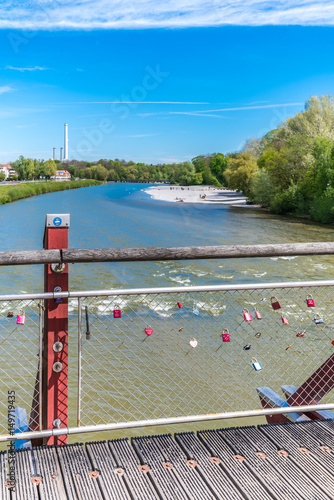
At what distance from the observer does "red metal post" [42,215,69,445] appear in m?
3.00

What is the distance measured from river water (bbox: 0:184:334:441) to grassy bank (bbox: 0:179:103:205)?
17382 mm

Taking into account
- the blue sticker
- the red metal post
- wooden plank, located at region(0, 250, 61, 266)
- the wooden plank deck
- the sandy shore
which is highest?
the blue sticker

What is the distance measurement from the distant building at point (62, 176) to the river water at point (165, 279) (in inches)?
2683

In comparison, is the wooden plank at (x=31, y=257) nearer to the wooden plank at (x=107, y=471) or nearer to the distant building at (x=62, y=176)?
the wooden plank at (x=107, y=471)

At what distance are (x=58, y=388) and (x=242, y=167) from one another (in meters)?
74.2

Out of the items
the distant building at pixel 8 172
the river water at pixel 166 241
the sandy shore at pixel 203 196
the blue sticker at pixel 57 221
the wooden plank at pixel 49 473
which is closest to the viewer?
the wooden plank at pixel 49 473

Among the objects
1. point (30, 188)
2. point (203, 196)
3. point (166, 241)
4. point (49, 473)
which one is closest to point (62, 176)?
point (30, 188)

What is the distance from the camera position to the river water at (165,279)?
364 inches

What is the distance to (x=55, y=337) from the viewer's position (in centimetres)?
306

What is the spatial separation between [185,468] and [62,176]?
124315 mm

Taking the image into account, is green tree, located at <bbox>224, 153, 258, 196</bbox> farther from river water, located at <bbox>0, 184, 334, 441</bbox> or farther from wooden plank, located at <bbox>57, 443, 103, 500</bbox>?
wooden plank, located at <bbox>57, 443, 103, 500</bbox>

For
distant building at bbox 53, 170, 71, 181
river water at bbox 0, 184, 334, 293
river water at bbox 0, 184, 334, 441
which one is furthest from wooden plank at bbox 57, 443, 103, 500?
distant building at bbox 53, 170, 71, 181

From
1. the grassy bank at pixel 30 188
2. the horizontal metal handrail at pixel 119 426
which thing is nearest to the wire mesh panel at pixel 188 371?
the horizontal metal handrail at pixel 119 426

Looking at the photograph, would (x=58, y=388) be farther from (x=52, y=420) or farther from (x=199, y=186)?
(x=199, y=186)
